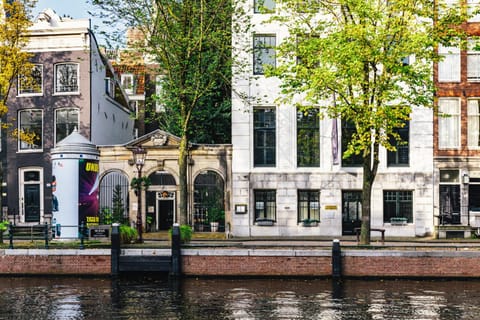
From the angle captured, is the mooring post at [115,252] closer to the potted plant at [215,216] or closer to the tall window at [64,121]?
the potted plant at [215,216]

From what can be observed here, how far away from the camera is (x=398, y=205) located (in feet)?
118

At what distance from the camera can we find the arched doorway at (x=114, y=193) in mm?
37562

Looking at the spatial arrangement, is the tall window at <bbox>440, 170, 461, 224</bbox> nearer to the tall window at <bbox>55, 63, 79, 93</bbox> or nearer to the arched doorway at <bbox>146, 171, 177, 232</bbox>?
the arched doorway at <bbox>146, 171, 177, 232</bbox>

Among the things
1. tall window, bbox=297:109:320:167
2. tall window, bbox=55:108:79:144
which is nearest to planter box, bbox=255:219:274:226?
tall window, bbox=297:109:320:167

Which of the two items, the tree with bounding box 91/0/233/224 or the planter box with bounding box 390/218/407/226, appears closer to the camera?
the tree with bounding box 91/0/233/224

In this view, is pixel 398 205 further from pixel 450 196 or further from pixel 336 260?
pixel 336 260

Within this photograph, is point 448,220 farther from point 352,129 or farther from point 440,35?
point 440,35

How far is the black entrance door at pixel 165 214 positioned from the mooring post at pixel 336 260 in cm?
1619

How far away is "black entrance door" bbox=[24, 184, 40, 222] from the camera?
3841cm

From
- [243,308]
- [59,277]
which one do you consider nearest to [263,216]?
[59,277]

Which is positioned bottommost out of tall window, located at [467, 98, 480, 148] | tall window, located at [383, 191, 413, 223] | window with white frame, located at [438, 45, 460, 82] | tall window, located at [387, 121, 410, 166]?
Answer: tall window, located at [383, 191, 413, 223]

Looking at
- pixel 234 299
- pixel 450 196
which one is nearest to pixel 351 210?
pixel 450 196

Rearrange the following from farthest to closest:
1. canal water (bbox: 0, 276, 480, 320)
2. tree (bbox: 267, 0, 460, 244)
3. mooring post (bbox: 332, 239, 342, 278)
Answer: tree (bbox: 267, 0, 460, 244) < mooring post (bbox: 332, 239, 342, 278) < canal water (bbox: 0, 276, 480, 320)

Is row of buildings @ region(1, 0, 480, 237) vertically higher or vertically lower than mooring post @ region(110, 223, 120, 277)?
Result: higher
